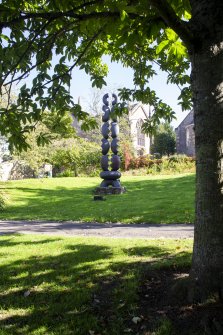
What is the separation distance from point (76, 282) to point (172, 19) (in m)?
3.51

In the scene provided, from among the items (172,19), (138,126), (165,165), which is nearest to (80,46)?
(172,19)

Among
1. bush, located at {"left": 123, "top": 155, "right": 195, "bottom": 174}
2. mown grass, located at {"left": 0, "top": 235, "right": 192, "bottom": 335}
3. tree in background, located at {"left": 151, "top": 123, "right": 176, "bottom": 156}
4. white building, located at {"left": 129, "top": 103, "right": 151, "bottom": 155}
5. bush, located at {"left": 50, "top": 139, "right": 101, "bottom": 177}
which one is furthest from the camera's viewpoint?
tree in background, located at {"left": 151, "top": 123, "right": 176, "bottom": 156}

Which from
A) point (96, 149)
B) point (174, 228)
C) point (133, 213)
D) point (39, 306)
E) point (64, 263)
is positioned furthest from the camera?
point (96, 149)

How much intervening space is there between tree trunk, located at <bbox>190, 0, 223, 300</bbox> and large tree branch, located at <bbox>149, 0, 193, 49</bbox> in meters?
0.12

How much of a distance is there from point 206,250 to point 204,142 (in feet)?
3.73

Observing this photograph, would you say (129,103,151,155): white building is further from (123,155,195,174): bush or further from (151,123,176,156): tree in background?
(123,155,195,174): bush

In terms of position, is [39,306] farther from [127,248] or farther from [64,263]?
[127,248]

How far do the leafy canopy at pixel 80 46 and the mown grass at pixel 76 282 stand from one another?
6.43 feet

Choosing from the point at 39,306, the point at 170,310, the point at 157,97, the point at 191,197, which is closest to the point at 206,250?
the point at 170,310

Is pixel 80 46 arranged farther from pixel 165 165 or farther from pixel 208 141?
pixel 165 165

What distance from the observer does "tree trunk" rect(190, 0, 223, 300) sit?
3623mm

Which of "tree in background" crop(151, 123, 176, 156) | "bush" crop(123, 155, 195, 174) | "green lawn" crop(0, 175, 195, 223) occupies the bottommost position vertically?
"green lawn" crop(0, 175, 195, 223)

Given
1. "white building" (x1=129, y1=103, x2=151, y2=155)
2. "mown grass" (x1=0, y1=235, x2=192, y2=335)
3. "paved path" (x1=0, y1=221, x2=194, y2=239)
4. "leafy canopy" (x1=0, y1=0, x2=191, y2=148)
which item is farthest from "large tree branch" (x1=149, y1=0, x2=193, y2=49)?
"white building" (x1=129, y1=103, x2=151, y2=155)

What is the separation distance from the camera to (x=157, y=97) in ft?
24.9
